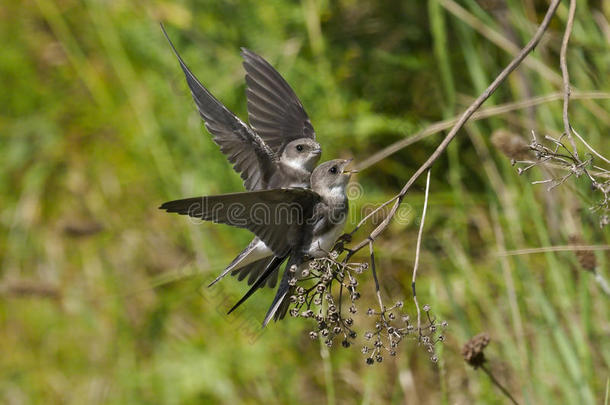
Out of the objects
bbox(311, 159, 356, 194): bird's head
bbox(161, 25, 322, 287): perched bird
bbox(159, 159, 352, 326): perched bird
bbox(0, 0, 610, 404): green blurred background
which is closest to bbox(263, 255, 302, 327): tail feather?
bbox(159, 159, 352, 326): perched bird

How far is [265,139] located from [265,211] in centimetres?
73

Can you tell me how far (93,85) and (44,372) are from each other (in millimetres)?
1468

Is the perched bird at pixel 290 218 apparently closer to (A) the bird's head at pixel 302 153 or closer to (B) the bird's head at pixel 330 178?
(B) the bird's head at pixel 330 178

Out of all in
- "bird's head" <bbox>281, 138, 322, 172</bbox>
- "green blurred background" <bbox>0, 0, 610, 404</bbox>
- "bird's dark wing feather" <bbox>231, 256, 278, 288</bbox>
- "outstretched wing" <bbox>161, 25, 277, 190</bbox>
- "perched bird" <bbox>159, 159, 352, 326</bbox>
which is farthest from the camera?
"green blurred background" <bbox>0, 0, 610, 404</bbox>

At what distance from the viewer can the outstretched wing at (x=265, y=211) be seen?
4.77 ft

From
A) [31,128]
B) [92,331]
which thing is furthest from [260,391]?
[31,128]

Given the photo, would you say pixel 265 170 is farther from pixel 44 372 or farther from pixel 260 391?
pixel 44 372

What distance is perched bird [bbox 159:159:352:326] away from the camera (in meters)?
1.60

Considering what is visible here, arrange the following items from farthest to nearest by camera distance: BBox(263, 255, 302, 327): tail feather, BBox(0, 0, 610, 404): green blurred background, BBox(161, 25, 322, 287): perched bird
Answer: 1. BBox(0, 0, 610, 404): green blurred background
2. BBox(161, 25, 322, 287): perched bird
3. BBox(263, 255, 302, 327): tail feather

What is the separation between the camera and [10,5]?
15.4 ft

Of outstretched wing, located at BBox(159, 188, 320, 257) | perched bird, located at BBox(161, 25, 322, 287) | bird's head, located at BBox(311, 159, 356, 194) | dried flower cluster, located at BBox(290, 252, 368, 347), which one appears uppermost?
perched bird, located at BBox(161, 25, 322, 287)

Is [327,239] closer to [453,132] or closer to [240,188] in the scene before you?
[453,132]

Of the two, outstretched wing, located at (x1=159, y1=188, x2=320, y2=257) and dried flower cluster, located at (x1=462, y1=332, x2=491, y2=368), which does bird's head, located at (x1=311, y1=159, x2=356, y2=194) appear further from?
dried flower cluster, located at (x1=462, y1=332, x2=491, y2=368)

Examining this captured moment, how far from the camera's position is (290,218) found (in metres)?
1.88
